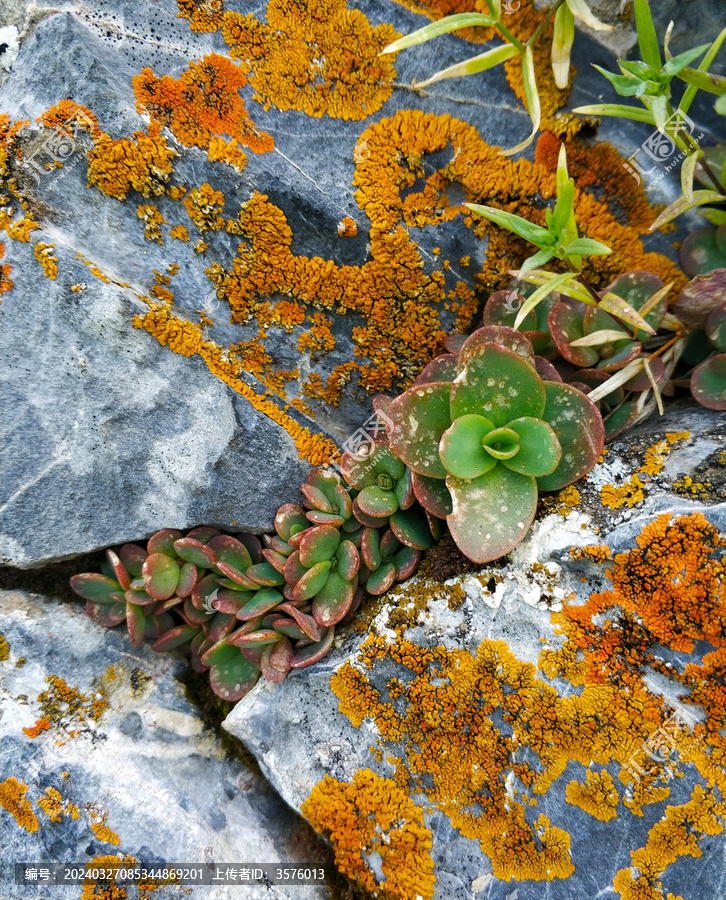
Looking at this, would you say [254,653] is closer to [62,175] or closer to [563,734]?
[563,734]

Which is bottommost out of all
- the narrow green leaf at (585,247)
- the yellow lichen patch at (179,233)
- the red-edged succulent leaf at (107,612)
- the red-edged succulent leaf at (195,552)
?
the red-edged succulent leaf at (107,612)

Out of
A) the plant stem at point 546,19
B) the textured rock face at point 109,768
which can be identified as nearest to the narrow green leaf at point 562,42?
the plant stem at point 546,19

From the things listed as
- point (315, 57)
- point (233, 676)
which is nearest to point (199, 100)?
point (315, 57)

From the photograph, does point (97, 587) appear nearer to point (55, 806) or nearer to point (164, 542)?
point (164, 542)

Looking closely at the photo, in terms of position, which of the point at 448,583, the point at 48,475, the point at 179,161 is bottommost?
the point at 448,583

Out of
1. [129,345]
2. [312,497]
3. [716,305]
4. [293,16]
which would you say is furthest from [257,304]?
[716,305]

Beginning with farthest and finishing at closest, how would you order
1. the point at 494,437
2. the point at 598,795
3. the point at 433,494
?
the point at 433,494, the point at 494,437, the point at 598,795

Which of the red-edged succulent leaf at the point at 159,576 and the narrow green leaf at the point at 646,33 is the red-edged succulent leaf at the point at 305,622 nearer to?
the red-edged succulent leaf at the point at 159,576
